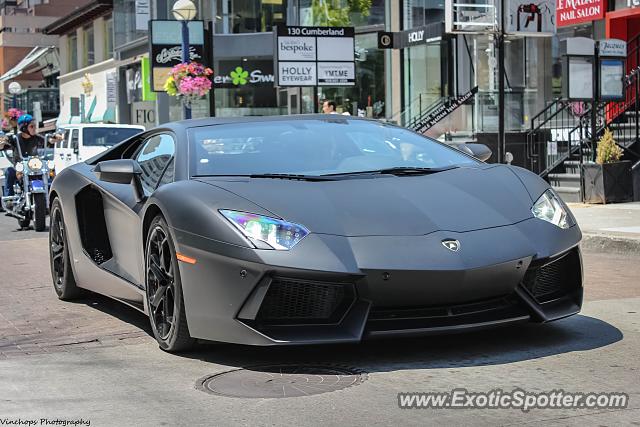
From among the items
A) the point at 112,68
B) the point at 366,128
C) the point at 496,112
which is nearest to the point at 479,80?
the point at 496,112

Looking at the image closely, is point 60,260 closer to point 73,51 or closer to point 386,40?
point 386,40

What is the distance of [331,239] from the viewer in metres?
4.94

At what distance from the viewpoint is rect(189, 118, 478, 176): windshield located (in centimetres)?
581

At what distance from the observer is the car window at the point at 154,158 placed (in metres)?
6.21

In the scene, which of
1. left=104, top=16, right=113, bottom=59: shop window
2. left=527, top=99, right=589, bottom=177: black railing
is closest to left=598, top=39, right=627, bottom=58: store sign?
left=527, top=99, right=589, bottom=177: black railing

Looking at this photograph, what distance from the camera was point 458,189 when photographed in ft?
18.1

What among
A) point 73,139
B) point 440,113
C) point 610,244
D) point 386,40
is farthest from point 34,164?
point 386,40

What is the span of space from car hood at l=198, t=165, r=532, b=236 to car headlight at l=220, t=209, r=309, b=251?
53mm

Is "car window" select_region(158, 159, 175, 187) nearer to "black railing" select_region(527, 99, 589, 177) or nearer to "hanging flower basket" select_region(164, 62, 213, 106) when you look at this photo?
"black railing" select_region(527, 99, 589, 177)

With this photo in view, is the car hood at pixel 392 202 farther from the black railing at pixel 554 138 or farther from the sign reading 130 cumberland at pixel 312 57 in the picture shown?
the sign reading 130 cumberland at pixel 312 57

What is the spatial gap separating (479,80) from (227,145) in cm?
2313

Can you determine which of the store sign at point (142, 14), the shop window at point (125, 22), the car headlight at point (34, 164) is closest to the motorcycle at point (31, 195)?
the car headlight at point (34, 164)

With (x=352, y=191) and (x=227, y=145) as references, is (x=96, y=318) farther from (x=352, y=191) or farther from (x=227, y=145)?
(x=352, y=191)

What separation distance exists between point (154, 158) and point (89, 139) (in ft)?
53.0
